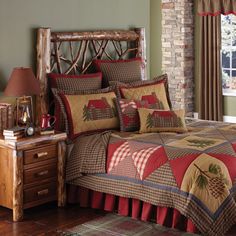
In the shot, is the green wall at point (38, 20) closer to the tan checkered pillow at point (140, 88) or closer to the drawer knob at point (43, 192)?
the tan checkered pillow at point (140, 88)

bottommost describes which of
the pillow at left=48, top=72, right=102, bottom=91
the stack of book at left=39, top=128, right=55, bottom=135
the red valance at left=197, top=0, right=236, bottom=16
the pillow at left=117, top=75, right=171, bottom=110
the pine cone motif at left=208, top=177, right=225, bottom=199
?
the pine cone motif at left=208, top=177, right=225, bottom=199

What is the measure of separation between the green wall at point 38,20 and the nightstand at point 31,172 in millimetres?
730

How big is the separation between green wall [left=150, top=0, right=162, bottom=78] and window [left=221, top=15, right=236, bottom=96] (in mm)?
891

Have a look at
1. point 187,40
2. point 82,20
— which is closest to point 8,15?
point 82,20

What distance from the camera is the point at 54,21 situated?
5.52 meters

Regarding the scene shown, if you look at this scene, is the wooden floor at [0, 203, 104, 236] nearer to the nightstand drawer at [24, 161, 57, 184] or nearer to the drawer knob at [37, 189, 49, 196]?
the drawer knob at [37, 189, 49, 196]

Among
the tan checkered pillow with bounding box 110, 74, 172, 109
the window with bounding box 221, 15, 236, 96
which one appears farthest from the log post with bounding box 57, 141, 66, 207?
the window with bounding box 221, 15, 236, 96

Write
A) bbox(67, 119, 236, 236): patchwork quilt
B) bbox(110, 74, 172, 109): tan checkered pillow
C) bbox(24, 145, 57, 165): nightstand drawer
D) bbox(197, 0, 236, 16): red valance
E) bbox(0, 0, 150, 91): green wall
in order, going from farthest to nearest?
bbox(197, 0, 236, 16): red valance, bbox(110, 74, 172, 109): tan checkered pillow, bbox(0, 0, 150, 91): green wall, bbox(24, 145, 57, 165): nightstand drawer, bbox(67, 119, 236, 236): patchwork quilt

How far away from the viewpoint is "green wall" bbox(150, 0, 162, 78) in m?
8.27

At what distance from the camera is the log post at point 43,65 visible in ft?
17.4

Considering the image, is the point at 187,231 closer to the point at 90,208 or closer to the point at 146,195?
the point at 146,195

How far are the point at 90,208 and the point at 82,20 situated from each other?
1985mm

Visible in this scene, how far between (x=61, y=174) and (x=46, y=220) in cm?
46

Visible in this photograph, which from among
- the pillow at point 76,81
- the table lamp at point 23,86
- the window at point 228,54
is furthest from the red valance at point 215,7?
the table lamp at point 23,86
